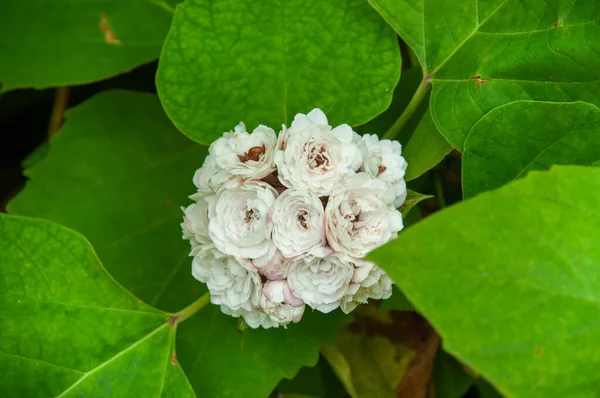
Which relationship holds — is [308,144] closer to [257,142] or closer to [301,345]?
[257,142]

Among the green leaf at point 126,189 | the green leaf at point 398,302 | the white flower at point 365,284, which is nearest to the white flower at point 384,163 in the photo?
the white flower at point 365,284

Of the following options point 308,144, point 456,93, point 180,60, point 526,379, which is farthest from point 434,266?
point 180,60

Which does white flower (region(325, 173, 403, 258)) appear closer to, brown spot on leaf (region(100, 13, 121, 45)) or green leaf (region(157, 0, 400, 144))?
green leaf (region(157, 0, 400, 144))

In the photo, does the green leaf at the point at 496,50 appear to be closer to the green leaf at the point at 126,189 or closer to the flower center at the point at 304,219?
the flower center at the point at 304,219

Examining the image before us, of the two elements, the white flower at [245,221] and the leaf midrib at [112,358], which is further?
the leaf midrib at [112,358]

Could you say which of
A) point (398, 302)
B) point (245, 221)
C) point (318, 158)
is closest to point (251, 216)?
point (245, 221)

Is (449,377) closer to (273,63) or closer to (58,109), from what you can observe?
(273,63)

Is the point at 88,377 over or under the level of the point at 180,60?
under
